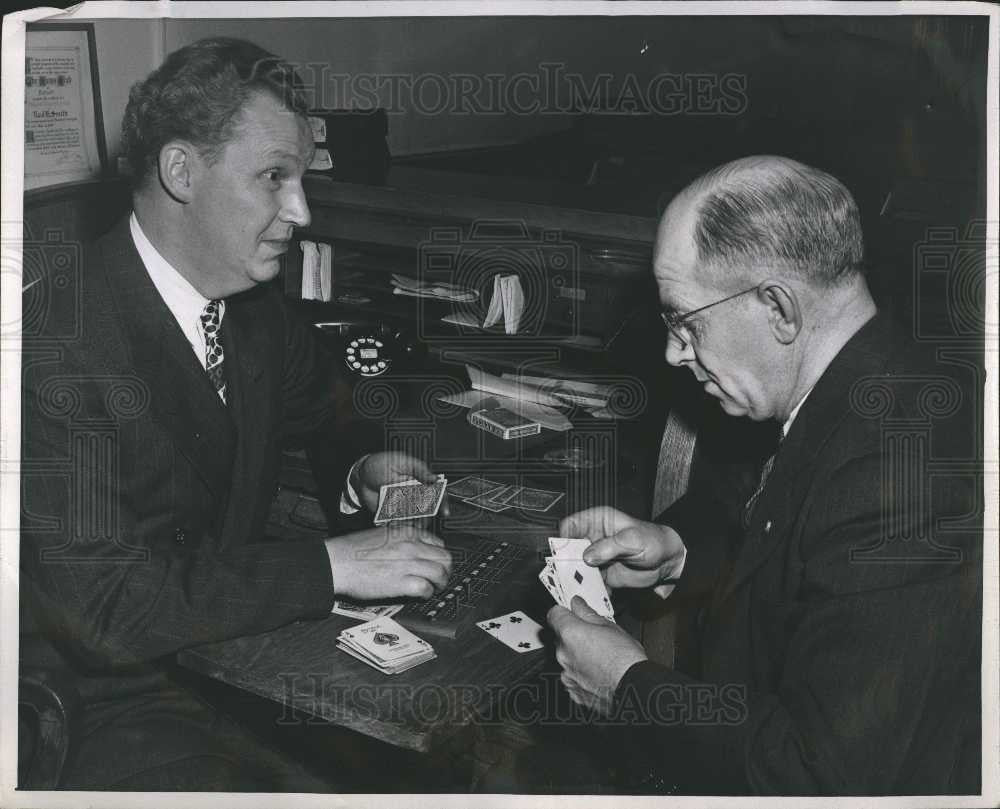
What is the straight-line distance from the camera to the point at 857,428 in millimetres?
1873

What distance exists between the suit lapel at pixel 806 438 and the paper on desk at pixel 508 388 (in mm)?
1577

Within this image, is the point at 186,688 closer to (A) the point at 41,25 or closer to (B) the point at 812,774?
(B) the point at 812,774

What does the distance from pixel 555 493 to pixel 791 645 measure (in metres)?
1.18

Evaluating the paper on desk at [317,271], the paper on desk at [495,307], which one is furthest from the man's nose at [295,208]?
the paper on desk at [317,271]

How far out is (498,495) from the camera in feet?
9.29

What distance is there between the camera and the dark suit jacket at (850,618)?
5.50 ft

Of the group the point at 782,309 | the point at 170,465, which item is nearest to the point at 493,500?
the point at 170,465

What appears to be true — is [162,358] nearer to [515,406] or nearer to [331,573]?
[331,573]

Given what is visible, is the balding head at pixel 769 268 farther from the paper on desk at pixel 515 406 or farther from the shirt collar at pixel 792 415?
the paper on desk at pixel 515 406

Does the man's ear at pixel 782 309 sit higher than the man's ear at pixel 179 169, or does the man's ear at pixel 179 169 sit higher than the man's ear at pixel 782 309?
the man's ear at pixel 179 169

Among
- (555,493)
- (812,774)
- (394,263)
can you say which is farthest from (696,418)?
(394,263)

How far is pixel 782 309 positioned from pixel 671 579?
0.92 metres

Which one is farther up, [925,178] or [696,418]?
[925,178]

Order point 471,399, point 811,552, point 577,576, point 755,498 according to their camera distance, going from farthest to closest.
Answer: point 471,399, point 755,498, point 577,576, point 811,552
